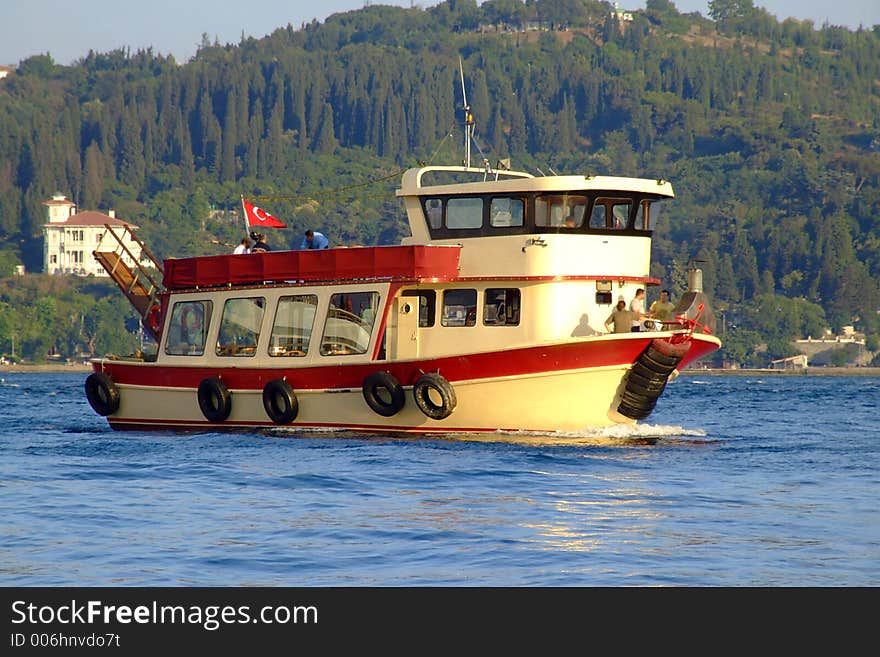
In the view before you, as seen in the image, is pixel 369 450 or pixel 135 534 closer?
pixel 135 534

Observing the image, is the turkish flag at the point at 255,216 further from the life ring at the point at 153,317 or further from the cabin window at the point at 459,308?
the cabin window at the point at 459,308

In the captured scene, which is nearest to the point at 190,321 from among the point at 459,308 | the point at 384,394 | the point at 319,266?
the point at 319,266

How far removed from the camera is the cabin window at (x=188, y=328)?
3022 cm

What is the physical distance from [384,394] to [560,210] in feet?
14.1

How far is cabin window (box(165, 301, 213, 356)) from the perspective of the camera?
30.2 meters

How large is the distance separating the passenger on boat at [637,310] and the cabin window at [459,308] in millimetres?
2692

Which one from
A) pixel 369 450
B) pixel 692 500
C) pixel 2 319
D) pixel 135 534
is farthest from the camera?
pixel 2 319

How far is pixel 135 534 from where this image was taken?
17.0m

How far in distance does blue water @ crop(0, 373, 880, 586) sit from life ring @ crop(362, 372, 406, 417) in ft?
1.78

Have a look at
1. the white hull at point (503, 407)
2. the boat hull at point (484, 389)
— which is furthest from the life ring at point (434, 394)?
the white hull at point (503, 407)

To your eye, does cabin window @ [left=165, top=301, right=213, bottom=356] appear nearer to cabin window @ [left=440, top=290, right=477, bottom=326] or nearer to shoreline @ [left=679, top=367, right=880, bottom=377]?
cabin window @ [left=440, top=290, right=477, bottom=326]
